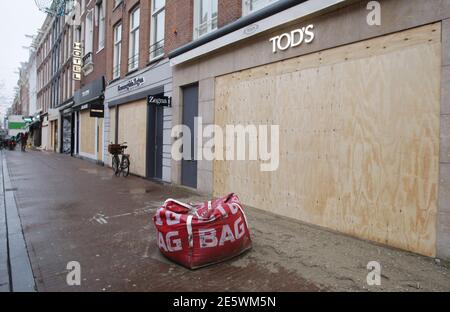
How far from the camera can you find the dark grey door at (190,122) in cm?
884

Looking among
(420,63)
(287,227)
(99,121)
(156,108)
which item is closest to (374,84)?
(420,63)

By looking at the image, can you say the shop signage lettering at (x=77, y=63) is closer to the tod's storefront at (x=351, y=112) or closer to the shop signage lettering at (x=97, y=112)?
the shop signage lettering at (x=97, y=112)

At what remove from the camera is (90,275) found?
11.4 feet

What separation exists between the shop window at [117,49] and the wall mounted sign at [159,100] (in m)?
6.21

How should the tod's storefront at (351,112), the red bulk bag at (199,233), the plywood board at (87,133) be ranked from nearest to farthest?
1. the red bulk bag at (199,233)
2. the tod's storefront at (351,112)
3. the plywood board at (87,133)

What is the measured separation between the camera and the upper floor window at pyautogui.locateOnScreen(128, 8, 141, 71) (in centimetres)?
1290

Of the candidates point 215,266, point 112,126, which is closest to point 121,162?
point 112,126

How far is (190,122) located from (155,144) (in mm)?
2773

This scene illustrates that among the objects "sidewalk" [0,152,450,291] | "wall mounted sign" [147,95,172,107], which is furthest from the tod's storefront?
"wall mounted sign" [147,95,172,107]

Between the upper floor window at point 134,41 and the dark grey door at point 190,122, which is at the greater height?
the upper floor window at point 134,41

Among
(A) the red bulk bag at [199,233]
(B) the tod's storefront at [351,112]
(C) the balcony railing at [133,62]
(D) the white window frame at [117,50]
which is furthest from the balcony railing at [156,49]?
(A) the red bulk bag at [199,233]

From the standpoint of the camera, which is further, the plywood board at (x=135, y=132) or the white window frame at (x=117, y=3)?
the white window frame at (x=117, y=3)

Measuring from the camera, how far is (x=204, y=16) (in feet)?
29.3
